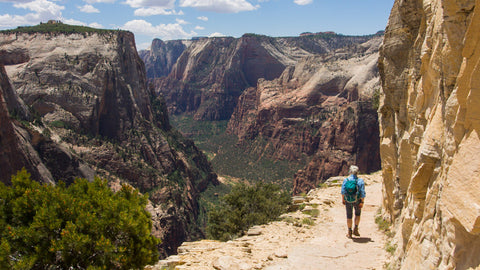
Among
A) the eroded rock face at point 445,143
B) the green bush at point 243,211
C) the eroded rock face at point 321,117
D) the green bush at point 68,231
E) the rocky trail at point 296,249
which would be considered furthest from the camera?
the eroded rock face at point 321,117

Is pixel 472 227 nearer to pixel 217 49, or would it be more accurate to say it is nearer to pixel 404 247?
pixel 404 247

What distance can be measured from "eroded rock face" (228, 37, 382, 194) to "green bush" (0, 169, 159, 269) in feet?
214

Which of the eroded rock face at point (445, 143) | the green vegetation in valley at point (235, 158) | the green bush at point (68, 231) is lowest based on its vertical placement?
the green vegetation in valley at point (235, 158)

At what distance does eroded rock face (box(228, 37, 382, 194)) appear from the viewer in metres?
71.9

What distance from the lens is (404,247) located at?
8672mm

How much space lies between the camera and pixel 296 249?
1259 centimetres

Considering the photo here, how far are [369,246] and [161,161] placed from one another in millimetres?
57874

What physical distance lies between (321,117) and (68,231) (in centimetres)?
9674

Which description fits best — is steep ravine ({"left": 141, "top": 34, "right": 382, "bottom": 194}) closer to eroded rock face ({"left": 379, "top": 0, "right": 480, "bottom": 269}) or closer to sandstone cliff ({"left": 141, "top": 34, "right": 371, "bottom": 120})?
sandstone cliff ({"left": 141, "top": 34, "right": 371, "bottom": 120})

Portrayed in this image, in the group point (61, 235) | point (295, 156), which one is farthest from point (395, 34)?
point (295, 156)

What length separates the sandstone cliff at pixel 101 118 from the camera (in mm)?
48812

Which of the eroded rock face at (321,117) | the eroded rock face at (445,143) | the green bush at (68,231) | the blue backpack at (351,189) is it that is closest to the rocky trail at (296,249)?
the blue backpack at (351,189)

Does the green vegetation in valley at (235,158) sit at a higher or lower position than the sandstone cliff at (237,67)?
lower

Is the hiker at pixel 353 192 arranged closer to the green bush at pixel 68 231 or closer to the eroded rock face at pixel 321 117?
the green bush at pixel 68 231
